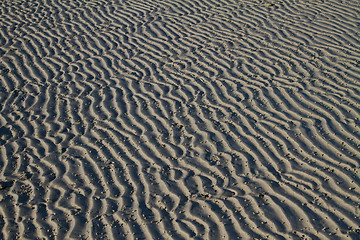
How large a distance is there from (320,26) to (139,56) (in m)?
4.07

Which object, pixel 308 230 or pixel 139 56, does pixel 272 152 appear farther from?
pixel 139 56

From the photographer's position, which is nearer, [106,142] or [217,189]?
[217,189]

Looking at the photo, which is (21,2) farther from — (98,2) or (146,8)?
(146,8)

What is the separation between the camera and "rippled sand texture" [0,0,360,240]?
12.6ft

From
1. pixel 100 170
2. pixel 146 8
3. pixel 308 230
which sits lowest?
pixel 100 170

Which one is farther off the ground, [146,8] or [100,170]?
[146,8]

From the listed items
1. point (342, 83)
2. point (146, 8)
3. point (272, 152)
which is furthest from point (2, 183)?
point (146, 8)

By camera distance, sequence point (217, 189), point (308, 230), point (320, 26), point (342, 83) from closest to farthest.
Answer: point (308, 230), point (217, 189), point (342, 83), point (320, 26)

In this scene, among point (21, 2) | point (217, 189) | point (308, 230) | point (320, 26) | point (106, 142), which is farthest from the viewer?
point (21, 2)

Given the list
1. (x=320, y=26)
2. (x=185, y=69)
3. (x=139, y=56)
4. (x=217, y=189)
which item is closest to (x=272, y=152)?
(x=217, y=189)

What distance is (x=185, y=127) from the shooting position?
5.08 m

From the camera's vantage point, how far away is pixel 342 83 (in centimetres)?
561

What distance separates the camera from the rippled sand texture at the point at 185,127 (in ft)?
12.6

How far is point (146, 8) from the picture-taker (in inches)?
352
